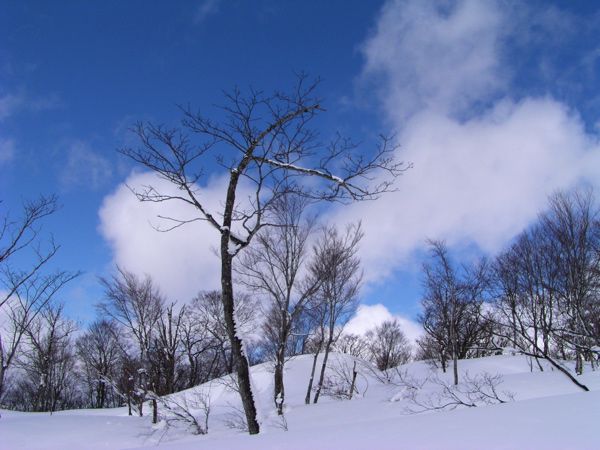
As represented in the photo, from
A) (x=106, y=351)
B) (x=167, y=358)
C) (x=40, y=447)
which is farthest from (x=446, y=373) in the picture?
(x=106, y=351)

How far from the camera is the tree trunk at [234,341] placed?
6.07 metres

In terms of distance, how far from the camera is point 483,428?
8.45 feet

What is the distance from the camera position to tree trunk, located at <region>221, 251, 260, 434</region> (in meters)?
6.07

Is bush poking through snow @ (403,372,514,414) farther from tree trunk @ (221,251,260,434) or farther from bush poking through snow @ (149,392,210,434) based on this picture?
bush poking through snow @ (149,392,210,434)

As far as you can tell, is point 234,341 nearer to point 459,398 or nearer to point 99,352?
point 459,398

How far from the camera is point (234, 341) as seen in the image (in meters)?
6.18

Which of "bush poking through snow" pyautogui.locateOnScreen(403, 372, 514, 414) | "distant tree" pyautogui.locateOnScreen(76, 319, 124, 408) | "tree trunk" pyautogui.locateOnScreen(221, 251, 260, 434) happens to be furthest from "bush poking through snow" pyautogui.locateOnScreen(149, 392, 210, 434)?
"distant tree" pyautogui.locateOnScreen(76, 319, 124, 408)

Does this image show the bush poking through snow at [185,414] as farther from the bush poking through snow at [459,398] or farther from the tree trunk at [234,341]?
the tree trunk at [234,341]

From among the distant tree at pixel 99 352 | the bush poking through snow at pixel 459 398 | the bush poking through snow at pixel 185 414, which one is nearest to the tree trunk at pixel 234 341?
the bush poking through snow at pixel 459 398

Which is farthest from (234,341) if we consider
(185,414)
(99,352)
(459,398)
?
(99,352)

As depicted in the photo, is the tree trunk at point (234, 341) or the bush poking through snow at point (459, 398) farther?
the bush poking through snow at point (459, 398)

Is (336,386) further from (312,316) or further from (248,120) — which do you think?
(248,120)

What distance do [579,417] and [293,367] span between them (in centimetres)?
2613

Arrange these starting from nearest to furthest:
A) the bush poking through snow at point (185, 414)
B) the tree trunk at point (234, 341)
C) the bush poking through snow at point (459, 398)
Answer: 1. the tree trunk at point (234, 341)
2. the bush poking through snow at point (459, 398)
3. the bush poking through snow at point (185, 414)
